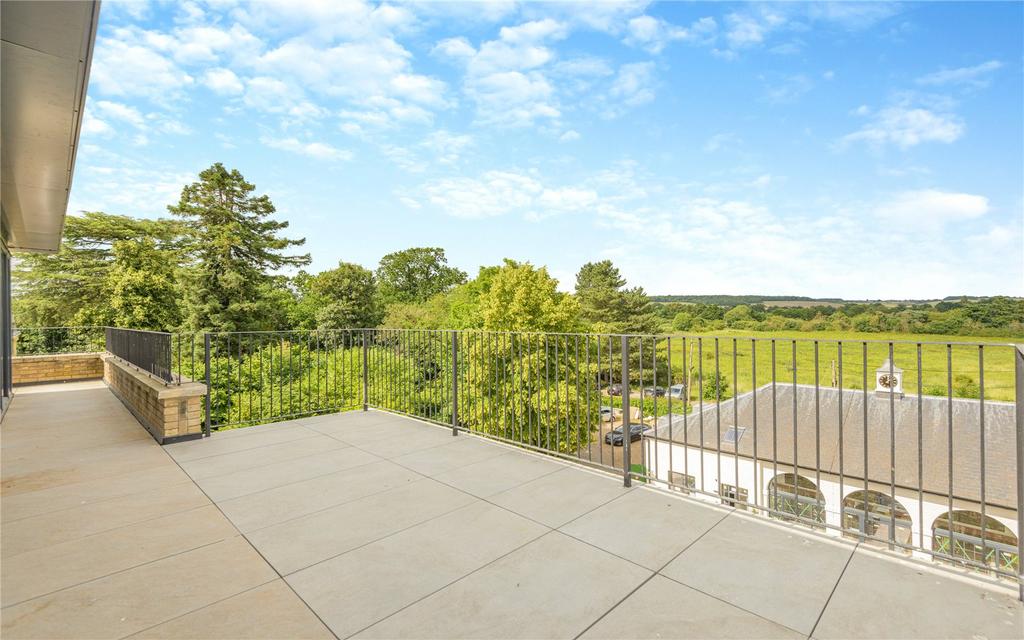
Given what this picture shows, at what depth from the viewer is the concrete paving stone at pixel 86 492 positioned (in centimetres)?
310

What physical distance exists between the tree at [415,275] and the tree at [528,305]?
84.9ft

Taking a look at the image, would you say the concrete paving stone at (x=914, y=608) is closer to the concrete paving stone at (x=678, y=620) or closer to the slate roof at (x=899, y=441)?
the concrete paving stone at (x=678, y=620)

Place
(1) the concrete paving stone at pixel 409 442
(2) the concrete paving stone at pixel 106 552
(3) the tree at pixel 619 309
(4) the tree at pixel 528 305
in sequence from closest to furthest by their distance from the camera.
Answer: (2) the concrete paving stone at pixel 106 552
(1) the concrete paving stone at pixel 409 442
(4) the tree at pixel 528 305
(3) the tree at pixel 619 309

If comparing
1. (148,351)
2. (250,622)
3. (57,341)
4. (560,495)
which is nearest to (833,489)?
(560,495)

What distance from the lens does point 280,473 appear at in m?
3.76

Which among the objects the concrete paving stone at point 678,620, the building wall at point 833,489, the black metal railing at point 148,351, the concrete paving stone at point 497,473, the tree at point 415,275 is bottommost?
the building wall at point 833,489

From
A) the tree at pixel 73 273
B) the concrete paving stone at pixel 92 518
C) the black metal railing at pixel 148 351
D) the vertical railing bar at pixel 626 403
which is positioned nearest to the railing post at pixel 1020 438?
the vertical railing bar at pixel 626 403

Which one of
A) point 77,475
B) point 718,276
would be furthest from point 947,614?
point 718,276

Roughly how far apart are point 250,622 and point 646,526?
2.11 meters

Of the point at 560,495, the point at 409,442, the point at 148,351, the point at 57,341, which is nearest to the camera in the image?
the point at 560,495

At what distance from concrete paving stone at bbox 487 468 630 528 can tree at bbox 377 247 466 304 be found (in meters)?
43.7

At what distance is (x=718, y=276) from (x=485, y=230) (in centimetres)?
2510

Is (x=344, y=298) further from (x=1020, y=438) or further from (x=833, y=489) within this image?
(x=1020, y=438)

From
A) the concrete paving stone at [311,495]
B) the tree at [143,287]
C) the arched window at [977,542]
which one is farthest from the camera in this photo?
the tree at [143,287]
